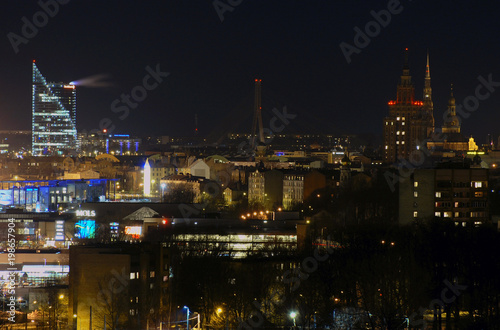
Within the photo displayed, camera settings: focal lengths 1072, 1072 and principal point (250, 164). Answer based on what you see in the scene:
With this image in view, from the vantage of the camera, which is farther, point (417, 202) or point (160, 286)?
point (417, 202)

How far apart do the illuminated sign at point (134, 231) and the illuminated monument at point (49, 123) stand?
62829 millimetres

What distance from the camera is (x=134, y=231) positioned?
2962cm

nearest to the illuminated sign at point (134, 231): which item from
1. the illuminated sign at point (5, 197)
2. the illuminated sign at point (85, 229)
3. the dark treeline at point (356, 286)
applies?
the illuminated sign at point (85, 229)

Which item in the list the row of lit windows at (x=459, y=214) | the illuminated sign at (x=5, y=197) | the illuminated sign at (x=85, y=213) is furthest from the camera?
the illuminated sign at (x=5, y=197)

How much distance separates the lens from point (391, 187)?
119 feet

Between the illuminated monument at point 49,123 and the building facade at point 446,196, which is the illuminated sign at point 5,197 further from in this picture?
the illuminated monument at point 49,123

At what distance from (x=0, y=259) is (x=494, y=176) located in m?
23.4

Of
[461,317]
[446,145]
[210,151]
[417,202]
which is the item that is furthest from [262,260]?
[210,151]

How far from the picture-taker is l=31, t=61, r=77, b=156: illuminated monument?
9469cm

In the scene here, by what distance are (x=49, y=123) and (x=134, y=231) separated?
228 feet

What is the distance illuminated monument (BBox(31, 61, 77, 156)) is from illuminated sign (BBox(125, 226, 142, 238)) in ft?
206

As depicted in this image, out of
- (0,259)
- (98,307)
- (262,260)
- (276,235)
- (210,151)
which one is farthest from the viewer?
(210,151)

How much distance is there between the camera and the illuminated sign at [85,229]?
99.2 feet

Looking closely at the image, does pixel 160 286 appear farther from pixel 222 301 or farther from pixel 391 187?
pixel 391 187
